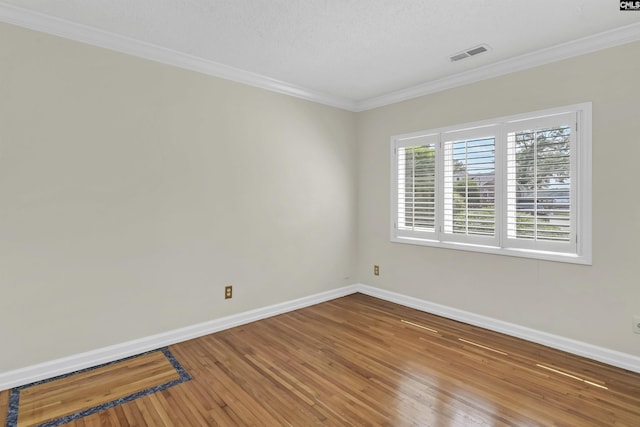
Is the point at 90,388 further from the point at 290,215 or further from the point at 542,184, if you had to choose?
the point at 542,184

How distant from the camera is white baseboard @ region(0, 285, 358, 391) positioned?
7.67 ft

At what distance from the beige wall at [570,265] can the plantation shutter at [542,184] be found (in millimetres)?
151

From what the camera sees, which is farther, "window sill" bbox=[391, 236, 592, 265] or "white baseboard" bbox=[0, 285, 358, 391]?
"window sill" bbox=[391, 236, 592, 265]

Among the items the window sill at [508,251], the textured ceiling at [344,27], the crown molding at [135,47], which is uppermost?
the textured ceiling at [344,27]

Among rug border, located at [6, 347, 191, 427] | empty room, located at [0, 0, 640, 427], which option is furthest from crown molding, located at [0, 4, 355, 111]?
rug border, located at [6, 347, 191, 427]

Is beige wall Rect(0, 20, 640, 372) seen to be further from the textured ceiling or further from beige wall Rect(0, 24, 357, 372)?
the textured ceiling

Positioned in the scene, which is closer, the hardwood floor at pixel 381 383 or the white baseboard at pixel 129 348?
the hardwood floor at pixel 381 383

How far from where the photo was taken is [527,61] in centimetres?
300

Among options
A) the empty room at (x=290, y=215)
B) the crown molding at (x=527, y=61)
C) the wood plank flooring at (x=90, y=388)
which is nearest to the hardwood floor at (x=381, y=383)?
the empty room at (x=290, y=215)

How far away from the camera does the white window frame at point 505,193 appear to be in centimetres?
272

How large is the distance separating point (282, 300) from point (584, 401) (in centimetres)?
269

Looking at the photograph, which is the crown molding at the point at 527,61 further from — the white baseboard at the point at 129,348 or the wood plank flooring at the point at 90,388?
the wood plank flooring at the point at 90,388

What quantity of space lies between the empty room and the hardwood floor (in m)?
0.02

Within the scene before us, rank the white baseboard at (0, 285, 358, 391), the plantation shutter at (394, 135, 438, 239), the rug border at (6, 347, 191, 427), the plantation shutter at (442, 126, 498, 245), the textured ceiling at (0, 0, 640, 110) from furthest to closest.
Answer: the plantation shutter at (394, 135, 438, 239) → the plantation shutter at (442, 126, 498, 245) → the white baseboard at (0, 285, 358, 391) → the textured ceiling at (0, 0, 640, 110) → the rug border at (6, 347, 191, 427)
